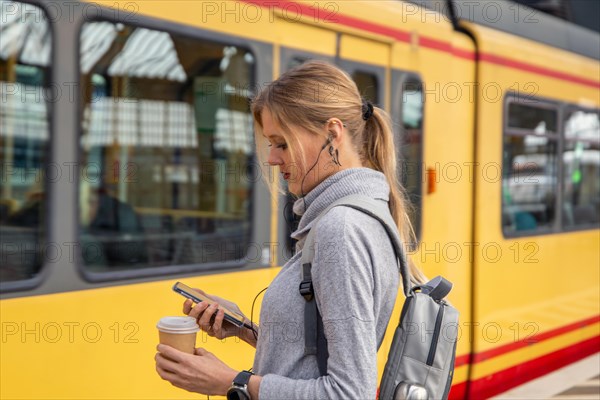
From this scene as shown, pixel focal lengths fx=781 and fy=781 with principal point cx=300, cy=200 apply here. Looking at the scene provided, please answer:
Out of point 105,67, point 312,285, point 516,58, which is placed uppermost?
point 516,58

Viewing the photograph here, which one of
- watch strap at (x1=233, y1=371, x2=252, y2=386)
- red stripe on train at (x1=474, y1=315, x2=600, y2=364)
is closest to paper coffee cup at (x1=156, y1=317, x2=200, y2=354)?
watch strap at (x1=233, y1=371, x2=252, y2=386)

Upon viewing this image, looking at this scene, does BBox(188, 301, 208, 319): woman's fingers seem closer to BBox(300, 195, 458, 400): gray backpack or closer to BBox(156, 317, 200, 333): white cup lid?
BBox(156, 317, 200, 333): white cup lid

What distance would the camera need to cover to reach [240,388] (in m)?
1.63

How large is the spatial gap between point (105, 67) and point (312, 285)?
6.09 feet

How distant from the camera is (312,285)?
1630mm

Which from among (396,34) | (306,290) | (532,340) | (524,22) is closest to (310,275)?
(306,290)

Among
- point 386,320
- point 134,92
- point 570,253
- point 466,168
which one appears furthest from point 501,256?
point 386,320

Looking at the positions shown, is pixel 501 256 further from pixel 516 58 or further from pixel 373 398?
pixel 373 398

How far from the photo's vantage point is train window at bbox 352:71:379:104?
4305 millimetres

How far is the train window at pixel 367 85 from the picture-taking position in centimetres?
430

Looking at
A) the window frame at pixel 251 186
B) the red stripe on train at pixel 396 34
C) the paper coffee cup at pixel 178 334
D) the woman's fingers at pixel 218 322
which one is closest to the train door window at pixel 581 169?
the red stripe on train at pixel 396 34

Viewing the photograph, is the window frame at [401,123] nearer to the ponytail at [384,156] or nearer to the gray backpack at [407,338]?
the ponytail at [384,156]

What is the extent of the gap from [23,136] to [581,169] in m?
5.23

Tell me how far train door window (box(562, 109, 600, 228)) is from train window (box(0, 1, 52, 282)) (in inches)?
185
